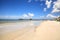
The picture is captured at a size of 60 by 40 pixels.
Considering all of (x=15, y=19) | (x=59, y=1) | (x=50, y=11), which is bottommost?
(x=15, y=19)

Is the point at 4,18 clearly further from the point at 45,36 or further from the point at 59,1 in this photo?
the point at 59,1

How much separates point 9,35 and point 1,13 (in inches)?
13.2

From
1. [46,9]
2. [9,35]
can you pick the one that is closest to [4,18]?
[9,35]

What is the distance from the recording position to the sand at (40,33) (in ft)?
5.82

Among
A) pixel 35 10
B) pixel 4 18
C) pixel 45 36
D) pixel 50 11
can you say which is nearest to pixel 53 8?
pixel 50 11

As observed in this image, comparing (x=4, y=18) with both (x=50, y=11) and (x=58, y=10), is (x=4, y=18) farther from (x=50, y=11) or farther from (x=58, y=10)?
(x=58, y=10)

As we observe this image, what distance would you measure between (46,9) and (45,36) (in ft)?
1.25

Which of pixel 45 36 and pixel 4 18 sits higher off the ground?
pixel 4 18

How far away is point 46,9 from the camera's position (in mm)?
1799

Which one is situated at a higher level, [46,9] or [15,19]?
[46,9]

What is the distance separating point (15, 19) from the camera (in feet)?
5.86

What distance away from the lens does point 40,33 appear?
1795 mm

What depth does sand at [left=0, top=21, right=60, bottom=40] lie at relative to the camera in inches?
69.9

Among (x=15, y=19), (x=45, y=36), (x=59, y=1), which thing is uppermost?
(x=59, y=1)
